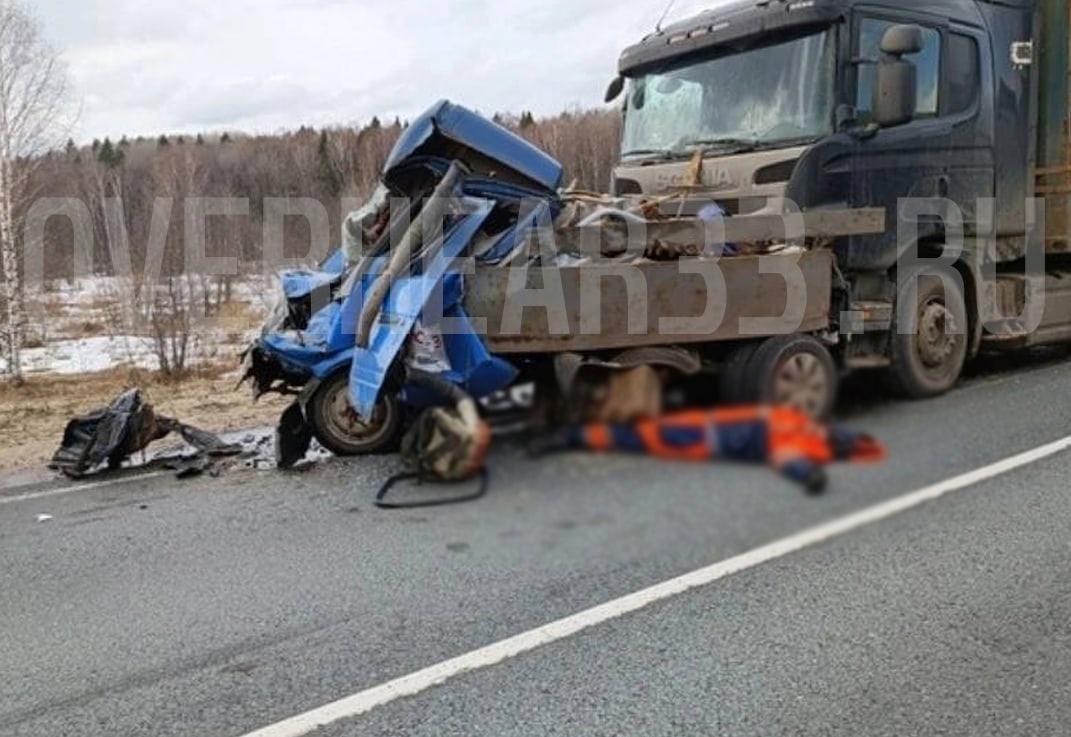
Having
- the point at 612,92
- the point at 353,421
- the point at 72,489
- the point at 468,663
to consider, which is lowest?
the point at 468,663

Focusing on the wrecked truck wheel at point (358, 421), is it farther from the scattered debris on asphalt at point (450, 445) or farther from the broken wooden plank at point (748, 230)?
the broken wooden plank at point (748, 230)

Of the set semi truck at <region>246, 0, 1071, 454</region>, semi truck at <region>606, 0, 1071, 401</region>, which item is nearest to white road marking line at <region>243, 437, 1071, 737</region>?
semi truck at <region>606, 0, 1071, 401</region>

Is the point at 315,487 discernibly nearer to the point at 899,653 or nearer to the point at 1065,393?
the point at 1065,393

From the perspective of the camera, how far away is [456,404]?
0.73 m

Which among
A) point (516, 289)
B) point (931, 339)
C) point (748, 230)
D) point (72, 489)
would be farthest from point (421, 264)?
point (72, 489)

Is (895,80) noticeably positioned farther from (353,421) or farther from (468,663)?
(468,663)

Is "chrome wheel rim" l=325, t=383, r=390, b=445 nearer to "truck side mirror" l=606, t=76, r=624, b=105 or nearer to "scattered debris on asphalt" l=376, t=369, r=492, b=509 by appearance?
"scattered debris on asphalt" l=376, t=369, r=492, b=509

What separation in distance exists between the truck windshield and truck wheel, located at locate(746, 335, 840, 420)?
79cm

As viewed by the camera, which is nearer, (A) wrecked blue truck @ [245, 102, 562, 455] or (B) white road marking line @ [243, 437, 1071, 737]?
(A) wrecked blue truck @ [245, 102, 562, 455]

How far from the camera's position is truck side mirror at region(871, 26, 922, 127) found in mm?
1484

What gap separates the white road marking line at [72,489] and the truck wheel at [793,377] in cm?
737

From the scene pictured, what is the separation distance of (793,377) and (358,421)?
18.6 inches

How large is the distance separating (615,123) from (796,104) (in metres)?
0.49

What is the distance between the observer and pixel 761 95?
2215mm
